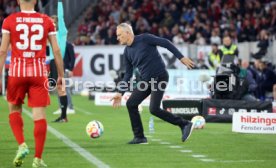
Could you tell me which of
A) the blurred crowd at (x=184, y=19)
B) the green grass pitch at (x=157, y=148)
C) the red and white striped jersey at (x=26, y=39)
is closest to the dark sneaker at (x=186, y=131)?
the green grass pitch at (x=157, y=148)

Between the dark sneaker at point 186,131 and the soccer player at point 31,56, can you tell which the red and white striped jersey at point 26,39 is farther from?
the dark sneaker at point 186,131

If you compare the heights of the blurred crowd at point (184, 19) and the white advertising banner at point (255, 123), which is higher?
the blurred crowd at point (184, 19)

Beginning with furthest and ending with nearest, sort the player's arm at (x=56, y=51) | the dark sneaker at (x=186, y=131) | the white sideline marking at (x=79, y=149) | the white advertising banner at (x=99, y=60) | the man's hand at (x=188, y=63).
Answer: the white advertising banner at (x=99, y=60)
the dark sneaker at (x=186, y=131)
the man's hand at (x=188, y=63)
the white sideline marking at (x=79, y=149)
the player's arm at (x=56, y=51)

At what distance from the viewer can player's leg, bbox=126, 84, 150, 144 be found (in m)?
14.2

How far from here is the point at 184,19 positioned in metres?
35.1

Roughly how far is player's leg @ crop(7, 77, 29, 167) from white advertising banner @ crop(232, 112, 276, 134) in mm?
6144

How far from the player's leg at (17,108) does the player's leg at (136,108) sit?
3069mm

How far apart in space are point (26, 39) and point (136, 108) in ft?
12.2

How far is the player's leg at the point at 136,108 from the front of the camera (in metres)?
14.2

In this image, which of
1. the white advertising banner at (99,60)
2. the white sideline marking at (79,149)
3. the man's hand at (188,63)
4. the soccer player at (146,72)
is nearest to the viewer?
the white sideline marking at (79,149)

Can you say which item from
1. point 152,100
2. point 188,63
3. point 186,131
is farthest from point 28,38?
point 186,131

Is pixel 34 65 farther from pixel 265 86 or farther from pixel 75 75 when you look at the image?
pixel 75 75

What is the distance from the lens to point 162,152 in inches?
513

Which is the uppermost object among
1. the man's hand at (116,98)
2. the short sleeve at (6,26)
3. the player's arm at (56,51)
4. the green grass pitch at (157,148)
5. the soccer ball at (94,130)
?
the short sleeve at (6,26)
